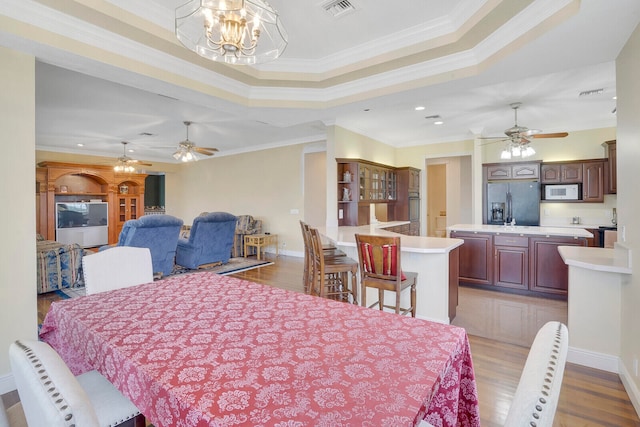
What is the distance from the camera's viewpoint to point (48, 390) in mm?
721

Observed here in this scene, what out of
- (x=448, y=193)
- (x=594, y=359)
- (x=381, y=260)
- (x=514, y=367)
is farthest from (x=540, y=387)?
(x=448, y=193)

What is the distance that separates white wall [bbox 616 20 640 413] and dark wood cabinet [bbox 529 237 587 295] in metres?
1.87

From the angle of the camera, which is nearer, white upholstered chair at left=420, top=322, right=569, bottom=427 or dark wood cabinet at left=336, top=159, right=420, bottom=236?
white upholstered chair at left=420, top=322, right=569, bottom=427

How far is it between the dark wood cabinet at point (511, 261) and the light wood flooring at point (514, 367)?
0.69 feet

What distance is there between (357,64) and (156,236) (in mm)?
3810

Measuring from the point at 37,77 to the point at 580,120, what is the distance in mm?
8237

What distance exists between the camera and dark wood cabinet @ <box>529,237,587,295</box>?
4105mm

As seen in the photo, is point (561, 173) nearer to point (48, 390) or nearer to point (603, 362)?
point (603, 362)

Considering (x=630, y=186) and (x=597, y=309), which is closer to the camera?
(x=630, y=186)

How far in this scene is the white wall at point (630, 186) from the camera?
2.09 meters

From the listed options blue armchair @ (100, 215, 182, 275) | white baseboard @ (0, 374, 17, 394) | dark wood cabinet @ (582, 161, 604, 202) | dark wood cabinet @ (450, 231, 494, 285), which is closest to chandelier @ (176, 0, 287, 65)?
white baseboard @ (0, 374, 17, 394)

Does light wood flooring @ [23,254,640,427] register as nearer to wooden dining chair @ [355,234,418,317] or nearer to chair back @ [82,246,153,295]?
wooden dining chair @ [355,234,418,317]

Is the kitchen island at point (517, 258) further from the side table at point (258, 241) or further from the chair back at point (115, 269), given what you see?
the chair back at point (115, 269)

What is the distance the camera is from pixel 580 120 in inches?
221
